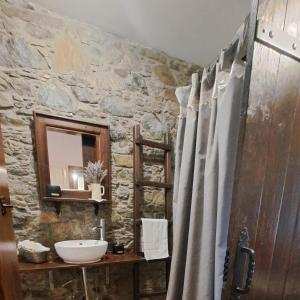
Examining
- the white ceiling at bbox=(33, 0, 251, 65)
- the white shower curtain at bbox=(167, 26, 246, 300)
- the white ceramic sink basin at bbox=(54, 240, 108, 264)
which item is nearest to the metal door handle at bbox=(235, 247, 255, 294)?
the white shower curtain at bbox=(167, 26, 246, 300)

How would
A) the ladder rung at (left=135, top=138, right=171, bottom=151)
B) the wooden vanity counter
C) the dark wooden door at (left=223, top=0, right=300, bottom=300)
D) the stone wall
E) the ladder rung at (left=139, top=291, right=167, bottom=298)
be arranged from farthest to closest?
the ladder rung at (left=135, top=138, right=171, bottom=151)
the ladder rung at (left=139, top=291, right=167, bottom=298)
the stone wall
the wooden vanity counter
the dark wooden door at (left=223, top=0, right=300, bottom=300)

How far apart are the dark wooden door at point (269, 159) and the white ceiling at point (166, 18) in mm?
1117

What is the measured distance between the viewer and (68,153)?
1.79 meters

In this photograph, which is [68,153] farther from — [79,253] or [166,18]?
[166,18]

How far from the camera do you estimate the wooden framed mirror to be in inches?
63.9

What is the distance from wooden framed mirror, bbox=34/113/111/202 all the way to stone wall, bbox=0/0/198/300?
0.21 feet

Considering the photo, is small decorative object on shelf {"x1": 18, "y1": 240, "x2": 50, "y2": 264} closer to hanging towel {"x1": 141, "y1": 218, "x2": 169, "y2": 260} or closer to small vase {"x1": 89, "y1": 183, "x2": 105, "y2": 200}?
small vase {"x1": 89, "y1": 183, "x2": 105, "y2": 200}

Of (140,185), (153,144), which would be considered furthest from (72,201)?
(153,144)

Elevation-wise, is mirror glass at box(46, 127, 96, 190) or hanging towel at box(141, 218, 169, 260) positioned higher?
mirror glass at box(46, 127, 96, 190)

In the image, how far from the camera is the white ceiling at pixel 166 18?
166 centimetres

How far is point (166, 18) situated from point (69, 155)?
142 cm

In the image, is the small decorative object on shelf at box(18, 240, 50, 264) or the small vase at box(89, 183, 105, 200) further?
the small vase at box(89, 183, 105, 200)

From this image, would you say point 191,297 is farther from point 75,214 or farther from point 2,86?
point 2,86

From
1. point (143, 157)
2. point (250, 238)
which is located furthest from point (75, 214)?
point (250, 238)
